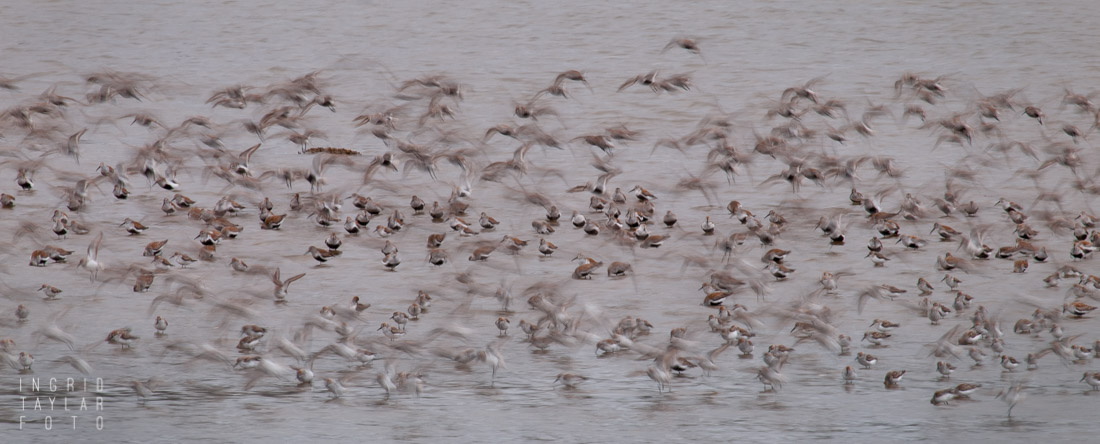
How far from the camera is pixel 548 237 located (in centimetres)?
1472

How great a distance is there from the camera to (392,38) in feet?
92.6

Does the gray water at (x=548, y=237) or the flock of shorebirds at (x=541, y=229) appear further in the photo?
the flock of shorebirds at (x=541, y=229)

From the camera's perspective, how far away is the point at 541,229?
14734 millimetres

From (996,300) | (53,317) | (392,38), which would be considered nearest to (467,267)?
(53,317)

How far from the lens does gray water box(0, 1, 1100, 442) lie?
33.4ft

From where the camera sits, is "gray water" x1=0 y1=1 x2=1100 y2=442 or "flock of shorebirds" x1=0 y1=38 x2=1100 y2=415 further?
"flock of shorebirds" x1=0 y1=38 x2=1100 y2=415

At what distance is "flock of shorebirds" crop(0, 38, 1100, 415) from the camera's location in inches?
446

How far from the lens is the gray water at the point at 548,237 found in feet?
33.4

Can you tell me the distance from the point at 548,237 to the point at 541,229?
0.11 meters

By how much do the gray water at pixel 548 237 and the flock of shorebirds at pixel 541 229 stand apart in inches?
2.8

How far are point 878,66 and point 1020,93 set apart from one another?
3269 mm

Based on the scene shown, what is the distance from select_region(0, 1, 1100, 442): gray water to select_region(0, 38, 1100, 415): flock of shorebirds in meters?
0.07

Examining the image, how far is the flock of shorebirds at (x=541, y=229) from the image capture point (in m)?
11.3

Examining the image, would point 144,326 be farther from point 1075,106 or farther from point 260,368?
point 1075,106
